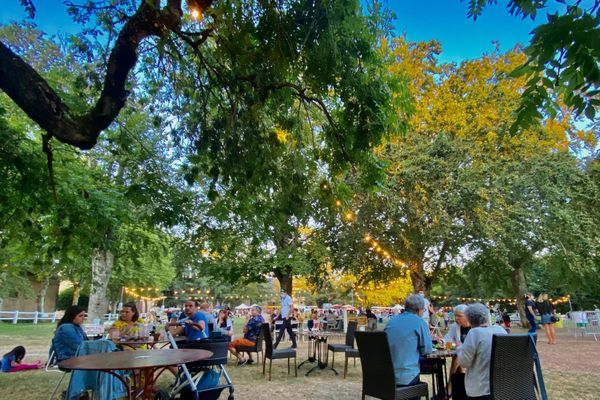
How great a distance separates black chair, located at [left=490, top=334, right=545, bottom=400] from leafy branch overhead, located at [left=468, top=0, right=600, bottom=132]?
1.96m

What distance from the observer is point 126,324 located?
640 centimetres

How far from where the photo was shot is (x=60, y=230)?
6320mm

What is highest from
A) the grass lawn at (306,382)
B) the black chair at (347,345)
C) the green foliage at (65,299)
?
the green foliage at (65,299)

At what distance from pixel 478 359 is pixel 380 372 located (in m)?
0.91

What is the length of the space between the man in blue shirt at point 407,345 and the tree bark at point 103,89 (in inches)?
131

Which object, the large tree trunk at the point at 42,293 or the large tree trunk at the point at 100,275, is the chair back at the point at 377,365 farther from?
the large tree trunk at the point at 42,293

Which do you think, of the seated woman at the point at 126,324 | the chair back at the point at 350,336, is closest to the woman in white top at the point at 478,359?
the chair back at the point at 350,336

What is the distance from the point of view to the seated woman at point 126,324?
6047mm


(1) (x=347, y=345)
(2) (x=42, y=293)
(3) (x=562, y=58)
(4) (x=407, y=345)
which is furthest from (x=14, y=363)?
(2) (x=42, y=293)

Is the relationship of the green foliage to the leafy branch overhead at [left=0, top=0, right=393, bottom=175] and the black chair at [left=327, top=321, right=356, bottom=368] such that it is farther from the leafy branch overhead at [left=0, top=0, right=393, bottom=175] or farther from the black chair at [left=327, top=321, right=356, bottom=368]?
the leafy branch overhead at [left=0, top=0, right=393, bottom=175]

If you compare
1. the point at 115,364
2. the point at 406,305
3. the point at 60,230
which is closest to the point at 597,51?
the point at 406,305

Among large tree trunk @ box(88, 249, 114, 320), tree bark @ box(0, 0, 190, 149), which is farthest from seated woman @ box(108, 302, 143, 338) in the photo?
large tree trunk @ box(88, 249, 114, 320)

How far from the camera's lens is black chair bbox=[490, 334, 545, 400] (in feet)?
10.7

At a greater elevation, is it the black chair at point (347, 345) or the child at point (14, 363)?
the black chair at point (347, 345)
